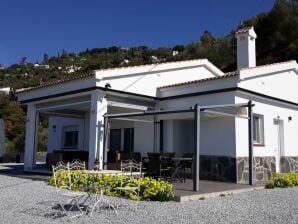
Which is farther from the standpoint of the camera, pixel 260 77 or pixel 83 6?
pixel 83 6

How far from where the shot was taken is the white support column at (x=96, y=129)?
21389 millimetres

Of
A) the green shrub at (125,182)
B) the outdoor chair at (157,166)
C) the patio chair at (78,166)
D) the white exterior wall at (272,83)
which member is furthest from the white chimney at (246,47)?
the green shrub at (125,182)

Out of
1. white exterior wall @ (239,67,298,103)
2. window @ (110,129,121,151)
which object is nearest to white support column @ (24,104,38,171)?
window @ (110,129,121,151)

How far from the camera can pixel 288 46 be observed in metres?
53.4

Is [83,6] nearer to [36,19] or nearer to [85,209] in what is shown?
[36,19]

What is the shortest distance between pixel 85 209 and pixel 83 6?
59.7 ft

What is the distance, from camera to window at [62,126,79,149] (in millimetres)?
33812

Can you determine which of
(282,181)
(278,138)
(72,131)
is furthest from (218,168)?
(72,131)

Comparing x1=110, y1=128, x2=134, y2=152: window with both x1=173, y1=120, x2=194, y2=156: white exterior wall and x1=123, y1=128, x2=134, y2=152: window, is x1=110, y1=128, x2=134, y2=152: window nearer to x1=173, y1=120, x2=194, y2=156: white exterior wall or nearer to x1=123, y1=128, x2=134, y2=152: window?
x1=123, y1=128, x2=134, y2=152: window

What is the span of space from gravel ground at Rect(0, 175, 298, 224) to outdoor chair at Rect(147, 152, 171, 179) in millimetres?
4364

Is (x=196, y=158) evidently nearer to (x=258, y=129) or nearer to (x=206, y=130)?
(x=206, y=130)

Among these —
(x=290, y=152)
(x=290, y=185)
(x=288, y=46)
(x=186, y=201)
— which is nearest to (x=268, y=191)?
(x=290, y=185)

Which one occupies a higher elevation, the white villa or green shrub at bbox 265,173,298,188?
the white villa

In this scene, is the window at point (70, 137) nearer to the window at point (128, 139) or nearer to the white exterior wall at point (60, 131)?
the white exterior wall at point (60, 131)
